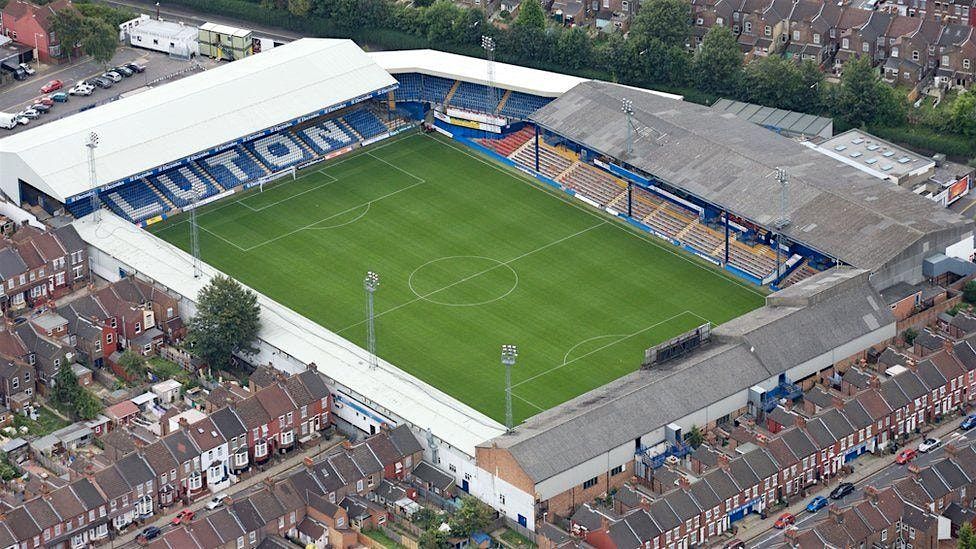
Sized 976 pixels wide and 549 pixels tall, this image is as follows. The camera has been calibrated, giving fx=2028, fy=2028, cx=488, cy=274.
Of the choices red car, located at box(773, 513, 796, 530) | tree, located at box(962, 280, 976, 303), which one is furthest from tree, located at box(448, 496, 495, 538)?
tree, located at box(962, 280, 976, 303)

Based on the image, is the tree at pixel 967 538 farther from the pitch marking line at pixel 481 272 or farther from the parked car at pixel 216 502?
the pitch marking line at pixel 481 272

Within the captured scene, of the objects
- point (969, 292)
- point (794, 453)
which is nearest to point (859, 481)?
point (794, 453)

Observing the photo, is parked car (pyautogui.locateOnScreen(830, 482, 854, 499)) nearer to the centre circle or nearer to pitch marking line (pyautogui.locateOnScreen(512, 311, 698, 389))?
pitch marking line (pyautogui.locateOnScreen(512, 311, 698, 389))

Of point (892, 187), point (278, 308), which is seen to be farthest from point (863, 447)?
point (278, 308)

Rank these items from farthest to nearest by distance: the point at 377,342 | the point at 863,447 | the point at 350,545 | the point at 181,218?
1. the point at 181,218
2. the point at 377,342
3. the point at 863,447
4. the point at 350,545

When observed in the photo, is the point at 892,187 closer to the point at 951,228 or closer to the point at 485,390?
the point at 951,228

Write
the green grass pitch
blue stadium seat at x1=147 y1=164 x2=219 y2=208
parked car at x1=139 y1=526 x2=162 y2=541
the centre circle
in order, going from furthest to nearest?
blue stadium seat at x1=147 y1=164 x2=219 y2=208
the centre circle
the green grass pitch
parked car at x1=139 y1=526 x2=162 y2=541
